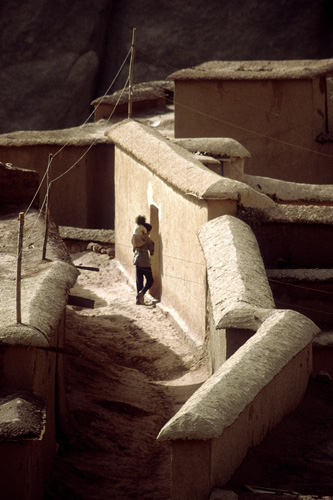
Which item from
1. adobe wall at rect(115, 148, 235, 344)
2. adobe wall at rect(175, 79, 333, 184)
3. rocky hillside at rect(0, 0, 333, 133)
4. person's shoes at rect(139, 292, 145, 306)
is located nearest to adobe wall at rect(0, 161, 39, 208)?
adobe wall at rect(115, 148, 235, 344)

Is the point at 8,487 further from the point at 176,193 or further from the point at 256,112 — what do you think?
the point at 256,112

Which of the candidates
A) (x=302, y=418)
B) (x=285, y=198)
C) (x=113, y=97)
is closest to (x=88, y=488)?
(x=302, y=418)

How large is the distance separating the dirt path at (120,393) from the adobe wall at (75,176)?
187 inches

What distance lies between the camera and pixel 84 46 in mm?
31891

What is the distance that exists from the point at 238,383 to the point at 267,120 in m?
13.0

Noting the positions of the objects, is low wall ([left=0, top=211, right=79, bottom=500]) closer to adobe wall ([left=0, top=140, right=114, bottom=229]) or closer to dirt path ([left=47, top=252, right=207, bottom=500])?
dirt path ([left=47, top=252, right=207, bottom=500])

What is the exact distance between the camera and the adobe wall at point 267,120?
63.3 ft

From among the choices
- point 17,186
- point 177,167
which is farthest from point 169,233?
point 17,186

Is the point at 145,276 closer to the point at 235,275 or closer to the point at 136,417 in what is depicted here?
the point at 136,417

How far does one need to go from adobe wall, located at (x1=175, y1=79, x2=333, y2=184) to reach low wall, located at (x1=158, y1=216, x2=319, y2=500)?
30.0 ft

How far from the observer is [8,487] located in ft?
24.8

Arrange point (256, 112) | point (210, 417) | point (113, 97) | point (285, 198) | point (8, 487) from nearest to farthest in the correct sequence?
point (210, 417), point (8, 487), point (285, 198), point (256, 112), point (113, 97)

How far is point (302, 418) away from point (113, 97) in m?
15.7

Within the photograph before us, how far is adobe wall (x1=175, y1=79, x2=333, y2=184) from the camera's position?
1928 centimetres
